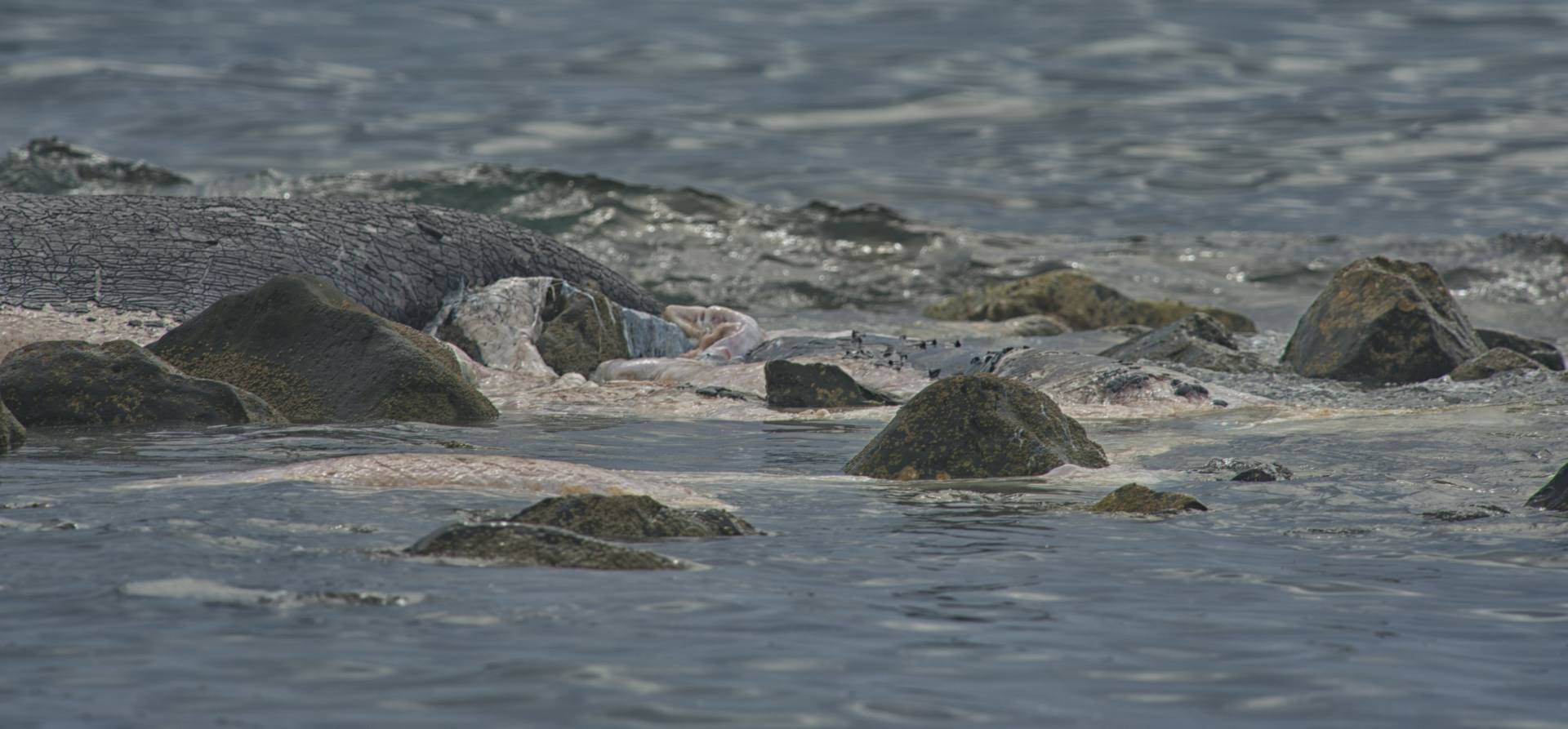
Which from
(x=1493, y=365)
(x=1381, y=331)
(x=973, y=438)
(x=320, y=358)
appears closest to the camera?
(x=973, y=438)

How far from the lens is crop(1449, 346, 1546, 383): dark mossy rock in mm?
9156

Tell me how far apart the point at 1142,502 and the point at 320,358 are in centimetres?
380

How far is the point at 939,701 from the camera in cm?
329

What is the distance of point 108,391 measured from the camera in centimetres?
693

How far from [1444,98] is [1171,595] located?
2385 cm

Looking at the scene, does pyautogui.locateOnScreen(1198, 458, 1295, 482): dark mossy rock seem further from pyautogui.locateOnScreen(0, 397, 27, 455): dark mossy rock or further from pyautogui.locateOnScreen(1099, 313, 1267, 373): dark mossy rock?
pyautogui.locateOnScreen(0, 397, 27, 455): dark mossy rock

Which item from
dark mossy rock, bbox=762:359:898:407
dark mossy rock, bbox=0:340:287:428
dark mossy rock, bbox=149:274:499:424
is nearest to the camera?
dark mossy rock, bbox=0:340:287:428

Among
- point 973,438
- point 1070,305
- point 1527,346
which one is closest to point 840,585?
point 973,438

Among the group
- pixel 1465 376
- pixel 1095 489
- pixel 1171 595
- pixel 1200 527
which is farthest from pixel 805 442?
pixel 1465 376

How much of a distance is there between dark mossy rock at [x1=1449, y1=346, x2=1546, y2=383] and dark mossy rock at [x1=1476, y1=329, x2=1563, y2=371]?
3.42 feet

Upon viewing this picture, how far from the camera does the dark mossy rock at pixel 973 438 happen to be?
6242 mm

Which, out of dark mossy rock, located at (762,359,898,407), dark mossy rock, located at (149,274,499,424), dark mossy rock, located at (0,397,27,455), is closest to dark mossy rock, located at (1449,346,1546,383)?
dark mossy rock, located at (762,359,898,407)

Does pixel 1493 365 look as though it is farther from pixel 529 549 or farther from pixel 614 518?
pixel 529 549

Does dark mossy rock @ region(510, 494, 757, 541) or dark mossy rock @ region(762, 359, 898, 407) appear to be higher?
dark mossy rock @ region(762, 359, 898, 407)
